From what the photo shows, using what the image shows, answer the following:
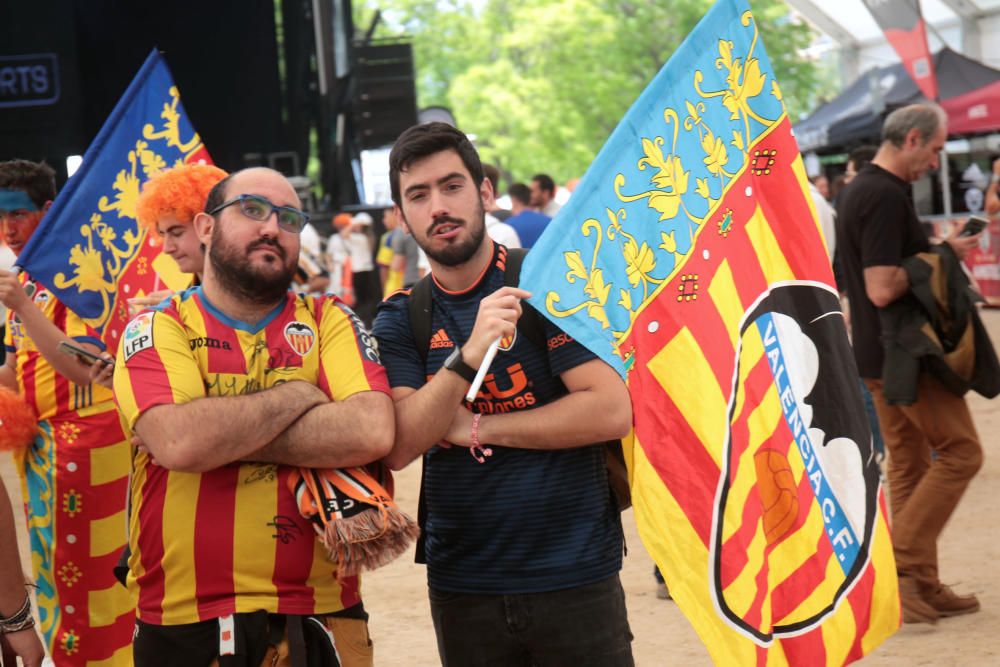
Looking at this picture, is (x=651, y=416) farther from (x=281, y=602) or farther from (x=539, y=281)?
(x=281, y=602)

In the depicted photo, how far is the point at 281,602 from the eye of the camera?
2877 mm

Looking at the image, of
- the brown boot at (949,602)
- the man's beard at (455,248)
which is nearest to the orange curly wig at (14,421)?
the man's beard at (455,248)

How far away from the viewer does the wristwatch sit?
2816 mm

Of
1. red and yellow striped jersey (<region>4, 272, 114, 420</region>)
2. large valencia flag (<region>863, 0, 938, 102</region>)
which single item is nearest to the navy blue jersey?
red and yellow striped jersey (<region>4, 272, 114, 420</region>)

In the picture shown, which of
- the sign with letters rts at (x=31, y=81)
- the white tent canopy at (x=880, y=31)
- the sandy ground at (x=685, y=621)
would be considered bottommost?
the sandy ground at (x=685, y=621)

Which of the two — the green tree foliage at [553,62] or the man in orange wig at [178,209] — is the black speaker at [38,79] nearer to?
the man in orange wig at [178,209]

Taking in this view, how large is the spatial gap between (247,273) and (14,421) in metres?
1.84

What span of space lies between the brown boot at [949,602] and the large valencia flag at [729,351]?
6.86ft

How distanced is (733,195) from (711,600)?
1.02 meters

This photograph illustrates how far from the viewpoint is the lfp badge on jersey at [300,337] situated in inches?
118

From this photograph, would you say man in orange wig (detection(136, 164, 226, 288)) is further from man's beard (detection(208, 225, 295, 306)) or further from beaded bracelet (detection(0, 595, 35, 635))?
beaded bracelet (detection(0, 595, 35, 635))

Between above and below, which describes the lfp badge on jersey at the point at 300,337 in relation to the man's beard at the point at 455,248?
below

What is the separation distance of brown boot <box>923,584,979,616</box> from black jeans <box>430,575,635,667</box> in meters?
2.87

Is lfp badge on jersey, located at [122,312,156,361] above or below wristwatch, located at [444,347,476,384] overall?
above
